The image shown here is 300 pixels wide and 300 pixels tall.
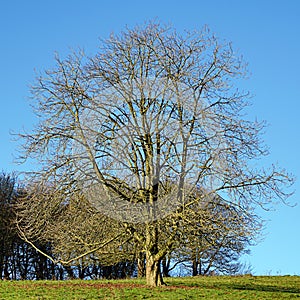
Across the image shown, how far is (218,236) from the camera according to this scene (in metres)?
19.6

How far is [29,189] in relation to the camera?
21062mm

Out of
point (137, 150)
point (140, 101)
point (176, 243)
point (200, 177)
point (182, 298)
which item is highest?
point (140, 101)

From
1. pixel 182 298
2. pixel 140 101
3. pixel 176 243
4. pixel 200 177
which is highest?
pixel 140 101

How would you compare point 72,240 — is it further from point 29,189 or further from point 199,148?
point 199,148

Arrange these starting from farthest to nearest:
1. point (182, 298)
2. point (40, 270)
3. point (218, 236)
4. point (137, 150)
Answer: point (40, 270) → point (137, 150) → point (218, 236) → point (182, 298)

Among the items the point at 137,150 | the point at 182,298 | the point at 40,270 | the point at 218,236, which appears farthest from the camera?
the point at 40,270

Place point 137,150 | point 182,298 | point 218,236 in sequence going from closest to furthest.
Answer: point 182,298 < point 218,236 < point 137,150

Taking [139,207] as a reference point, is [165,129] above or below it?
above

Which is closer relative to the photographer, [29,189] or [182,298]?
[182,298]

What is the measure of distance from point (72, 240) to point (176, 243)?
438cm

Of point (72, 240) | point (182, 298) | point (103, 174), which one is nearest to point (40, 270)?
point (72, 240)

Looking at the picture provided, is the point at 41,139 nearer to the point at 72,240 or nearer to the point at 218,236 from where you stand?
the point at 72,240

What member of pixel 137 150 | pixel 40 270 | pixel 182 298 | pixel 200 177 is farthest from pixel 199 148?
pixel 40 270

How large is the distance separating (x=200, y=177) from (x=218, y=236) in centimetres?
220
